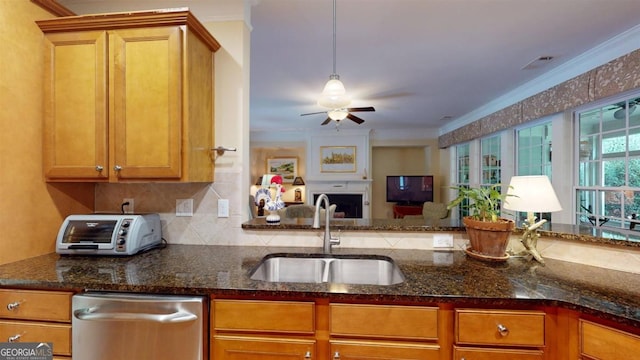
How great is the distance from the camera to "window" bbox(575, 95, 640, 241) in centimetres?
250

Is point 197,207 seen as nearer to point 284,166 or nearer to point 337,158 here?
point 337,158

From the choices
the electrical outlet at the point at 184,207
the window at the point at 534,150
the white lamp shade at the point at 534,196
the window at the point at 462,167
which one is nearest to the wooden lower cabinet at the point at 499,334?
the white lamp shade at the point at 534,196

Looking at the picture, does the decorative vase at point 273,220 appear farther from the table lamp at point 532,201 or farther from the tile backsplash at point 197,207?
the table lamp at point 532,201

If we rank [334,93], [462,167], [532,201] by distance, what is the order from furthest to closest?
1. [462,167]
2. [334,93]
3. [532,201]

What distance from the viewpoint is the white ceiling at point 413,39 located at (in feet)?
6.39

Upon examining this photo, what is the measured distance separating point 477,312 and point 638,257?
2.84 ft

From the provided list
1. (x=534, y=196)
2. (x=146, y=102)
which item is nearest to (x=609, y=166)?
(x=534, y=196)

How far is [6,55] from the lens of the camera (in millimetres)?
1393

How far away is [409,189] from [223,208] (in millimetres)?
5395

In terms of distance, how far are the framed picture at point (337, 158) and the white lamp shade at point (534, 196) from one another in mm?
5104

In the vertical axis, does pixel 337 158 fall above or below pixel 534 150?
above

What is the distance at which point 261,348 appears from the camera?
1.12 meters

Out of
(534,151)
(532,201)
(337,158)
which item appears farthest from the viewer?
(337,158)

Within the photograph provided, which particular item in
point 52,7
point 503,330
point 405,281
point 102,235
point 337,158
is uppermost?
point 52,7
